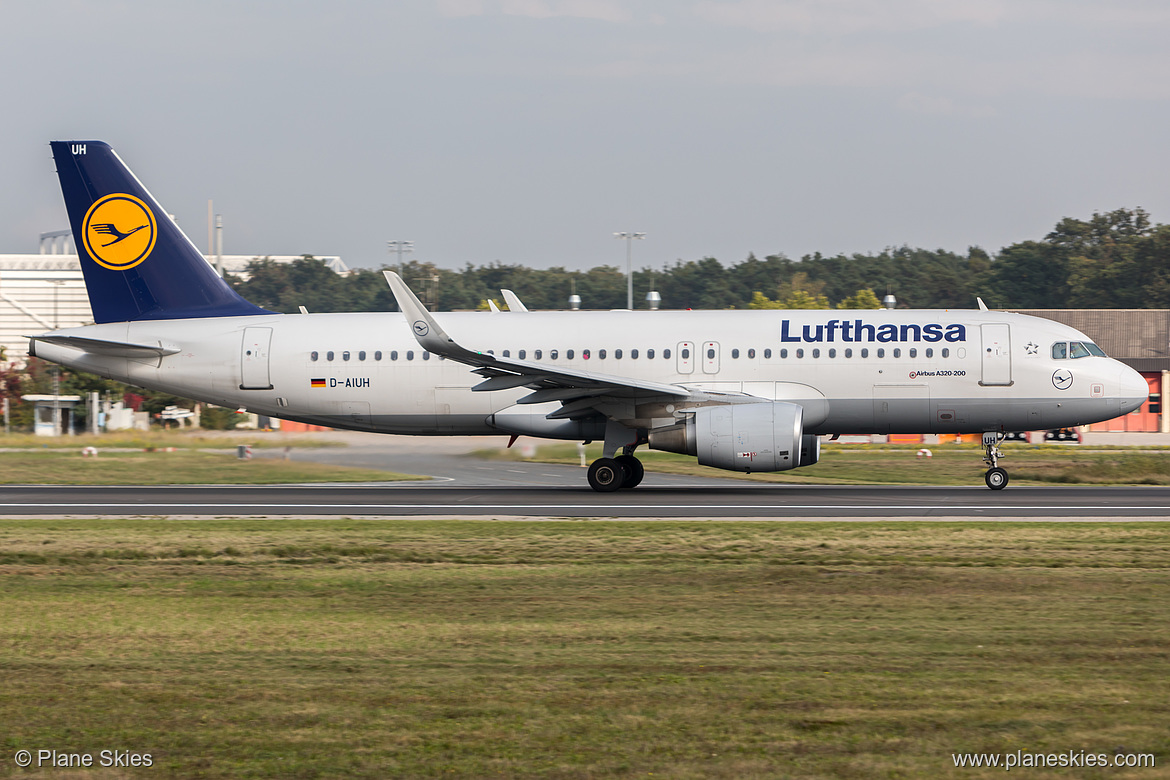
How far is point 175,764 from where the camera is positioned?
6.36 metres

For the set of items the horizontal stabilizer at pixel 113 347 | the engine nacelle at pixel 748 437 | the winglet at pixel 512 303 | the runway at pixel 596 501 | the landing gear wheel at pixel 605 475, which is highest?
the winglet at pixel 512 303

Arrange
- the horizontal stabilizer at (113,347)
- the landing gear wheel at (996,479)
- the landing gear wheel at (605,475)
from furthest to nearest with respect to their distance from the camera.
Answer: the horizontal stabilizer at (113,347) < the landing gear wheel at (996,479) < the landing gear wheel at (605,475)

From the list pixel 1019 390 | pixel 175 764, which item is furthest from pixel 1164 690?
pixel 1019 390

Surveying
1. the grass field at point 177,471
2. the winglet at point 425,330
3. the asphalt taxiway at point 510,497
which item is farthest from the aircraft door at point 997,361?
the grass field at point 177,471

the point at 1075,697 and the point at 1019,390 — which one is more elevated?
the point at 1019,390

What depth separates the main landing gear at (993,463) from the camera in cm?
2336

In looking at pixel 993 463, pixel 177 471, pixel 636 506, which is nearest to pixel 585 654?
pixel 636 506

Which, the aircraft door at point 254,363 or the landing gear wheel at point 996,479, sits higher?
the aircraft door at point 254,363

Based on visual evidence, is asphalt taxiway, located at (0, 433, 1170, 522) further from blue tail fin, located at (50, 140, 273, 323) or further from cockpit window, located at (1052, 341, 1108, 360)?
blue tail fin, located at (50, 140, 273, 323)

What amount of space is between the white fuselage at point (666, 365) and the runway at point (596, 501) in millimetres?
1530

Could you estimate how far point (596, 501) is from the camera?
21.4 meters

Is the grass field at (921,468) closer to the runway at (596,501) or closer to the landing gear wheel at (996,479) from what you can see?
the runway at (596,501)

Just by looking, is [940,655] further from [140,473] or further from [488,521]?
[140,473]

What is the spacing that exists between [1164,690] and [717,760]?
3.45 meters
